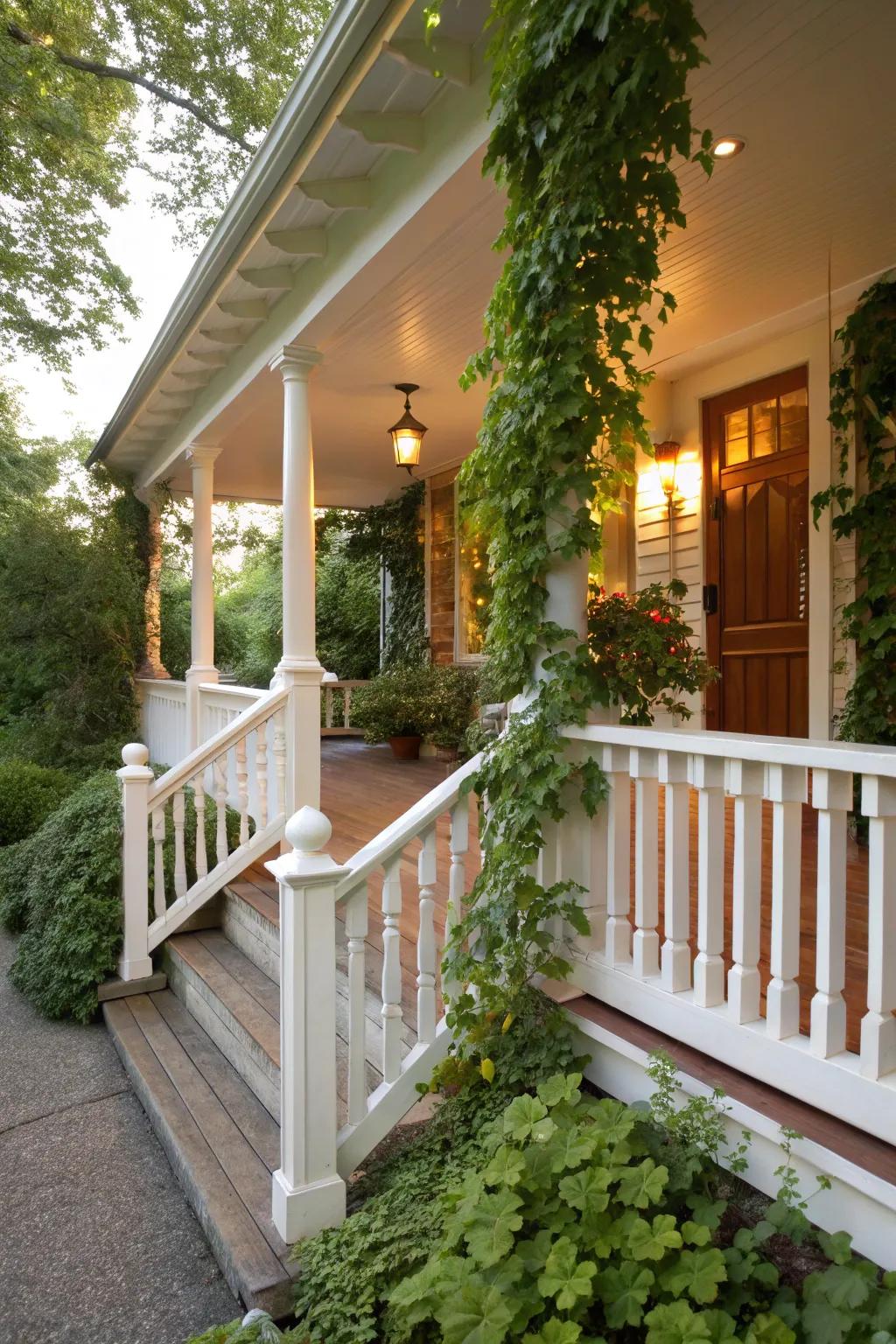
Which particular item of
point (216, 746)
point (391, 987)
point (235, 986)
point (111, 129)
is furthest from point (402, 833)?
point (111, 129)

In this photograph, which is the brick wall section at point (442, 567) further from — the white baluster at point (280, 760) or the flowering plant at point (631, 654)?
the flowering plant at point (631, 654)

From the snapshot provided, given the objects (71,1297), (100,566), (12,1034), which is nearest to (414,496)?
(100,566)

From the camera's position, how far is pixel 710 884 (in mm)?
1860

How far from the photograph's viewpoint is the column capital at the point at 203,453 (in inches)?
238

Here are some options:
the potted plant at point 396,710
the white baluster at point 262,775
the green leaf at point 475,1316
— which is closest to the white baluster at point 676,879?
the green leaf at point 475,1316

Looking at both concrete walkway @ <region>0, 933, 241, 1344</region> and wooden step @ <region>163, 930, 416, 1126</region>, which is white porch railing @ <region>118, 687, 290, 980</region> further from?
concrete walkway @ <region>0, 933, 241, 1344</region>

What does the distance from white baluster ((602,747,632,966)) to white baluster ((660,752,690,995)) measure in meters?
0.15

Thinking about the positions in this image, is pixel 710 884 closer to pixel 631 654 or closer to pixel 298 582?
pixel 631 654

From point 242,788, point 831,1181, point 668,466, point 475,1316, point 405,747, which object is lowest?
point 475,1316

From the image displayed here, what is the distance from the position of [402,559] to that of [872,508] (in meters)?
5.45

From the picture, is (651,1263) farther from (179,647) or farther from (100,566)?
(179,647)

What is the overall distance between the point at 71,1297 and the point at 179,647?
9.69 metres

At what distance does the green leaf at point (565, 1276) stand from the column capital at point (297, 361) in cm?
390

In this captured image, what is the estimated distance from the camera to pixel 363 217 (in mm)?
3416
